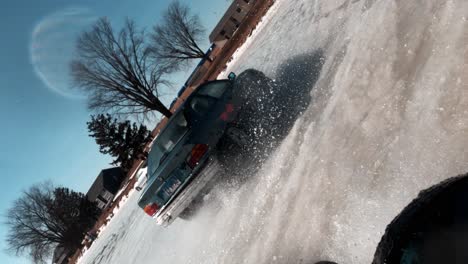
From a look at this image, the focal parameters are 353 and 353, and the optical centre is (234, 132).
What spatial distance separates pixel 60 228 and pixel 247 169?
1456 inches

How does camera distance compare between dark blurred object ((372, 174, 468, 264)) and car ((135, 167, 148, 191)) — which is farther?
car ((135, 167, 148, 191))

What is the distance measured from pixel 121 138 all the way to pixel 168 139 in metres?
20.4

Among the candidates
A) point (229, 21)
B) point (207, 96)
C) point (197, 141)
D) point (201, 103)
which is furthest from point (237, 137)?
point (229, 21)

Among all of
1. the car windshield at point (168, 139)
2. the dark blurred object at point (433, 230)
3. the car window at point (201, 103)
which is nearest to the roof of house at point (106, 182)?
the car windshield at point (168, 139)

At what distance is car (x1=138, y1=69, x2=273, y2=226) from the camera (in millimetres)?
6969

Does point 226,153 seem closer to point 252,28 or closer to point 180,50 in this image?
point 252,28

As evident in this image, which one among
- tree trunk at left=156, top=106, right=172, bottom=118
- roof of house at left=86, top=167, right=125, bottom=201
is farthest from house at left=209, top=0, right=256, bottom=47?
roof of house at left=86, top=167, right=125, bottom=201

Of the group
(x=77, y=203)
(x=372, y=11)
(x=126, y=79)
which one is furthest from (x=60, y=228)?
(x=372, y=11)

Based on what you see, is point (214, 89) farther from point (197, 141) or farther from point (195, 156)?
point (195, 156)

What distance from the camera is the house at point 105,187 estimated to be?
48.5m

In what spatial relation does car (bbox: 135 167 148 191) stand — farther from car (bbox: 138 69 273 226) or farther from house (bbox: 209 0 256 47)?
house (bbox: 209 0 256 47)

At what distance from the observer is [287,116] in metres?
6.66

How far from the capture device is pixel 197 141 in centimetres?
696

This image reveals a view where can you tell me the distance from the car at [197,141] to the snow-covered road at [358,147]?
618 millimetres
